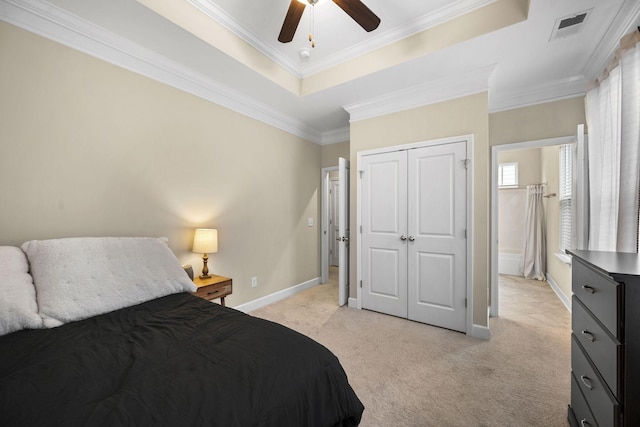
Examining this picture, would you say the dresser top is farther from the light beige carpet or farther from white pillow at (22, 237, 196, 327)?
white pillow at (22, 237, 196, 327)

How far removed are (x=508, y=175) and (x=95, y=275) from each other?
21.6 ft

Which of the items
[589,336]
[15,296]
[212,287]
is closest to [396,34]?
[589,336]

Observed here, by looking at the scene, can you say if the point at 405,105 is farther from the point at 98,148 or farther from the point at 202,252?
the point at 98,148

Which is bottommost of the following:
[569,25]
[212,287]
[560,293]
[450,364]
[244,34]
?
[450,364]

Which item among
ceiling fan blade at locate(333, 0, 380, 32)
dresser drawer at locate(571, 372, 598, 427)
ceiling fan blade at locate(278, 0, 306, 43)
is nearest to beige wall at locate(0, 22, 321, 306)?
ceiling fan blade at locate(278, 0, 306, 43)

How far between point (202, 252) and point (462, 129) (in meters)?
3.03

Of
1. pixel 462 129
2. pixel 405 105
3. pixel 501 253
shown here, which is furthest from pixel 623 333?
pixel 501 253

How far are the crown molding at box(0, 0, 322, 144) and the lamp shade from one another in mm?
1508

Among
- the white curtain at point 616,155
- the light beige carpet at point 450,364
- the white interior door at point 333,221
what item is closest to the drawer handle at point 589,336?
the light beige carpet at point 450,364

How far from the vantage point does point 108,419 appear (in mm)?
719

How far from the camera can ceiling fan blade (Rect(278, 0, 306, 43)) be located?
1756 millimetres

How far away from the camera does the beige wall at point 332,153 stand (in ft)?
14.5

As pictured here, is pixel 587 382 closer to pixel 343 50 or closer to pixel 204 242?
pixel 204 242

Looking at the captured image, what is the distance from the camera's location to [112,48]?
216cm
